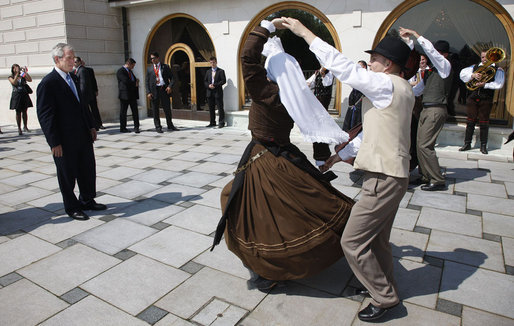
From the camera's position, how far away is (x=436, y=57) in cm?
460

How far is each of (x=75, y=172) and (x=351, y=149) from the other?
3157 millimetres

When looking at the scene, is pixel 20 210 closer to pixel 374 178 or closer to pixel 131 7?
pixel 374 178

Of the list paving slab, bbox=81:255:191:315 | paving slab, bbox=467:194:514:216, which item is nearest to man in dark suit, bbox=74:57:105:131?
paving slab, bbox=81:255:191:315

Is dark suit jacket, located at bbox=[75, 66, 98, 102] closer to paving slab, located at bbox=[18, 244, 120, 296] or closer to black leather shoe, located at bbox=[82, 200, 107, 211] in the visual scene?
black leather shoe, located at bbox=[82, 200, 107, 211]

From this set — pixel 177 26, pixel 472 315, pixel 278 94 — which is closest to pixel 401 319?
pixel 472 315

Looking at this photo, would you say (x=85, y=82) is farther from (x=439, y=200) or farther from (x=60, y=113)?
(x=439, y=200)

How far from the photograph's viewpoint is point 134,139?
9.00 m

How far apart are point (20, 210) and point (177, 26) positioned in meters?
8.29

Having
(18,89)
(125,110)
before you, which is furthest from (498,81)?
(18,89)

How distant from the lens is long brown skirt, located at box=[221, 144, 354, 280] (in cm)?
247

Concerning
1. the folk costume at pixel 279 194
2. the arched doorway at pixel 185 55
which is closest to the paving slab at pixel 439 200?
the folk costume at pixel 279 194

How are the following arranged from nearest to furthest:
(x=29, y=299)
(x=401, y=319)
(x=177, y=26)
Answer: (x=401, y=319) < (x=29, y=299) < (x=177, y=26)

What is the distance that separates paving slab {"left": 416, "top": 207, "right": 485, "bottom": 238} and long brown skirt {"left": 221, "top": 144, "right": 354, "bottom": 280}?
5.98ft

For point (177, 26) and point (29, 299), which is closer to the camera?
point (29, 299)
